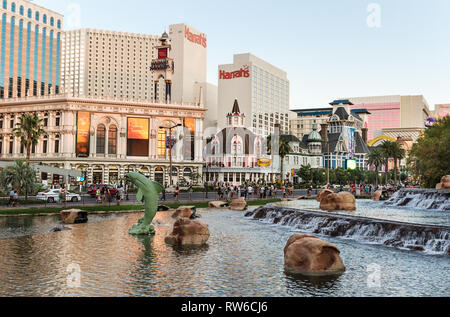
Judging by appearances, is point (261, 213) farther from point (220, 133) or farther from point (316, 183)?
point (220, 133)

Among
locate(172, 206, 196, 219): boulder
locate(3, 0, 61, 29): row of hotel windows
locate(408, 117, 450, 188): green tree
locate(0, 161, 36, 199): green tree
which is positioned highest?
locate(3, 0, 61, 29): row of hotel windows

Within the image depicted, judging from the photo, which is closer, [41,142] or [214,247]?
[214,247]

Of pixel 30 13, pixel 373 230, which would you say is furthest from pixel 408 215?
pixel 30 13

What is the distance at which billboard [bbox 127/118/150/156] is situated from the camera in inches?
3883

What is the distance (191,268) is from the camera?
1599 cm

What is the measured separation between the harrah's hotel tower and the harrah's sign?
72.2m

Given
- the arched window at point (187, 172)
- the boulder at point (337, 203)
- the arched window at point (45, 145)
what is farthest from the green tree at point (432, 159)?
the arched window at point (45, 145)

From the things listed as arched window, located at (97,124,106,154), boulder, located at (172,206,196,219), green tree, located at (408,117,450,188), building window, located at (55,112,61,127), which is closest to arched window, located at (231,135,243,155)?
arched window, located at (97,124,106,154)

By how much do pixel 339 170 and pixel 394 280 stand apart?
120 meters

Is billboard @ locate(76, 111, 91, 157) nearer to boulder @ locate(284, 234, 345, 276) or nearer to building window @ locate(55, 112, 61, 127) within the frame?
building window @ locate(55, 112, 61, 127)

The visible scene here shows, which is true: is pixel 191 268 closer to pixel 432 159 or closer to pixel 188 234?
pixel 188 234

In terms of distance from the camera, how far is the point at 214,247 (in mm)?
20625

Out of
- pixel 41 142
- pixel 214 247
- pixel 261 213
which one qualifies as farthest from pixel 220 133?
pixel 214 247

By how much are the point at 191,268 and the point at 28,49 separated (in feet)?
577
